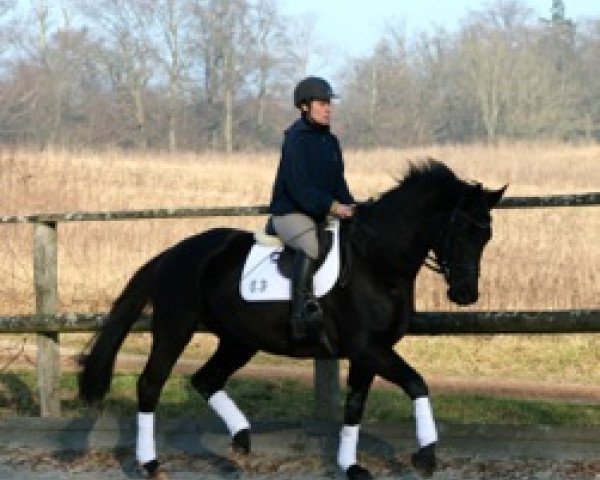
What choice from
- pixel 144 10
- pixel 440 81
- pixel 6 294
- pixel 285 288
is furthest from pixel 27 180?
pixel 440 81

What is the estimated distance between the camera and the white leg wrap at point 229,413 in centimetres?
659

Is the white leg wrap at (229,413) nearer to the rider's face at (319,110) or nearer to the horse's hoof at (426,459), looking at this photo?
the horse's hoof at (426,459)

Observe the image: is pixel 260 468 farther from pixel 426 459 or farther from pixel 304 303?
pixel 426 459

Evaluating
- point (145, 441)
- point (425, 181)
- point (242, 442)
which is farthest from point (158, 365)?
point (425, 181)

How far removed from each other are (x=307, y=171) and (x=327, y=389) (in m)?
1.91

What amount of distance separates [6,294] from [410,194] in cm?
1017

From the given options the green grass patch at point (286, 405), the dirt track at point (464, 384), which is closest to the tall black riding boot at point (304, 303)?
the green grass patch at point (286, 405)

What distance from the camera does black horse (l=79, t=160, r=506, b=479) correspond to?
575 cm

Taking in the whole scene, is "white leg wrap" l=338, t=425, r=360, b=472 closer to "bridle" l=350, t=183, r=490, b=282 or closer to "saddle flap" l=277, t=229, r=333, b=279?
"saddle flap" l=277, t=229, r=333, b=279

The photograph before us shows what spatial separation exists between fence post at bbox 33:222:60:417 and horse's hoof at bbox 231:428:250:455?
2168mm

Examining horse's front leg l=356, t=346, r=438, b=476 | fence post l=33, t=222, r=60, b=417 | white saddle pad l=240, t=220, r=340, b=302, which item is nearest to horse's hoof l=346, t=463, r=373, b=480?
horse's front leg l=356, t=346, r=438, b=476

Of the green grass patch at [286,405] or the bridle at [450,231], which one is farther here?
the green grass patch at [286,405]

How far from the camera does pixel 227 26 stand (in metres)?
68.9

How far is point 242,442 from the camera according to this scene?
21.5 feet
